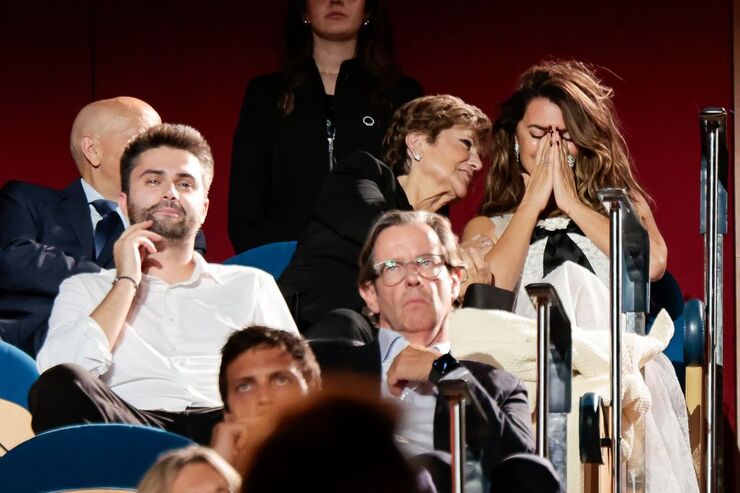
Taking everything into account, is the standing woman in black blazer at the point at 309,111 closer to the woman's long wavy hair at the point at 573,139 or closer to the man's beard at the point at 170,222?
the woman's long wavy hair at the point at 573,139

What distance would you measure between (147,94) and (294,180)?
1307 mm

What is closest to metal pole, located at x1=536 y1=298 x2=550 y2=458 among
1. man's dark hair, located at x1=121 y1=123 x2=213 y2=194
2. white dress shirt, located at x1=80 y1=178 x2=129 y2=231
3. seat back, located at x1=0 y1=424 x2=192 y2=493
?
seat back, located at x1=0 y1=424 x2=192 y2=493

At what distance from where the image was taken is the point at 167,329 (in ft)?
10.0

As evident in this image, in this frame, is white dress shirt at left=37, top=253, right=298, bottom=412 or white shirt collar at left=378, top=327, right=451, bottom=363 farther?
white dress shirt at left=37, top=253, right=298, bottom=412

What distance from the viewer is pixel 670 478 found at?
3043 millimetres

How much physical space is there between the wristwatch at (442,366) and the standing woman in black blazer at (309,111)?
159cm

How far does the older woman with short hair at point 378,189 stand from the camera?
3369 mm

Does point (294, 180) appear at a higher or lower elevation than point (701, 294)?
higher

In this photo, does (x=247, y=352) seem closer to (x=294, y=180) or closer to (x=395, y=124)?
(x=395, y=124)

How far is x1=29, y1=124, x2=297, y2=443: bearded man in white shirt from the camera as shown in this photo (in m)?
2.92

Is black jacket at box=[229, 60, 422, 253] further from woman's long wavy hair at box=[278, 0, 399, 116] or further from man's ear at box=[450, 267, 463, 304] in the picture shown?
man's ear at box=[450, 267, 463, 304]

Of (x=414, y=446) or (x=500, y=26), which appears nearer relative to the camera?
(x=414, y=446)

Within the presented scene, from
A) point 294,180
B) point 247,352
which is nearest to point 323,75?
point 294,180

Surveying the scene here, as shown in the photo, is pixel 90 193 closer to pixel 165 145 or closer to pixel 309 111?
pixel 165 145
